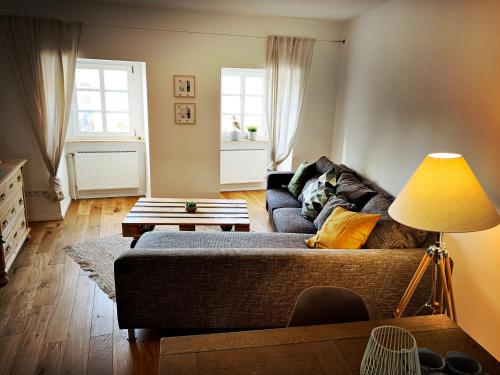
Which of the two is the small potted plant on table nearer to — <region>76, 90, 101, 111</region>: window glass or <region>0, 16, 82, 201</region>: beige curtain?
<region>0, 16, 82, 201</region>: beige curtain

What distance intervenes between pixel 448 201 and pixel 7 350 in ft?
8.55

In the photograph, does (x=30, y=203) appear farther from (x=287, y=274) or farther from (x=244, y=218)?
(x=287, y=274)

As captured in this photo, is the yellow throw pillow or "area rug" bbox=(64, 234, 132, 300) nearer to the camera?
the yellow throw pillow

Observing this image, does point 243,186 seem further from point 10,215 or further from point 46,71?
point 10,215

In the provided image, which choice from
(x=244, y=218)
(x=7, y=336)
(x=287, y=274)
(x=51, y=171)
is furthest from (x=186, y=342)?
(x=51, y=171)

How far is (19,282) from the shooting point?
120 inches

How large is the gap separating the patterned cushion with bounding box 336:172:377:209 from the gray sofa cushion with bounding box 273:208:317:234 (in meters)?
0.42

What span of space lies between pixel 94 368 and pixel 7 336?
71 centimetres

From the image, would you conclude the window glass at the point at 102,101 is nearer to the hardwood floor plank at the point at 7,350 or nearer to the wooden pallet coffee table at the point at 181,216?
the wooden pallet coffee table at the point at 181,216

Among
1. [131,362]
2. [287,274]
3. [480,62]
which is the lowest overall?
[131,362]

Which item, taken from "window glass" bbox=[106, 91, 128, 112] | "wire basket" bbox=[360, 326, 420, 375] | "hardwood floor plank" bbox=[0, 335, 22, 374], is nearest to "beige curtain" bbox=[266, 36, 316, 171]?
"window glass" bbox=[106, 91, 128, 112]

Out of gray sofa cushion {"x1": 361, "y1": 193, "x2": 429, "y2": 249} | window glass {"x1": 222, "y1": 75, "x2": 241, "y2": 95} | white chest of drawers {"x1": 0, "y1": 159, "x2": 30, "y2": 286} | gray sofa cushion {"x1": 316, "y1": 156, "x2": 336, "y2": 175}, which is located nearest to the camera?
gray sofa cushion {"x1": 361, "y1": 193, "x2": 429, "y2": 249}

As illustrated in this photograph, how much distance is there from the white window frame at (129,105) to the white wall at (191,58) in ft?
2.37

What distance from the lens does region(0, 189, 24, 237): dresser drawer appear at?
120 inches
